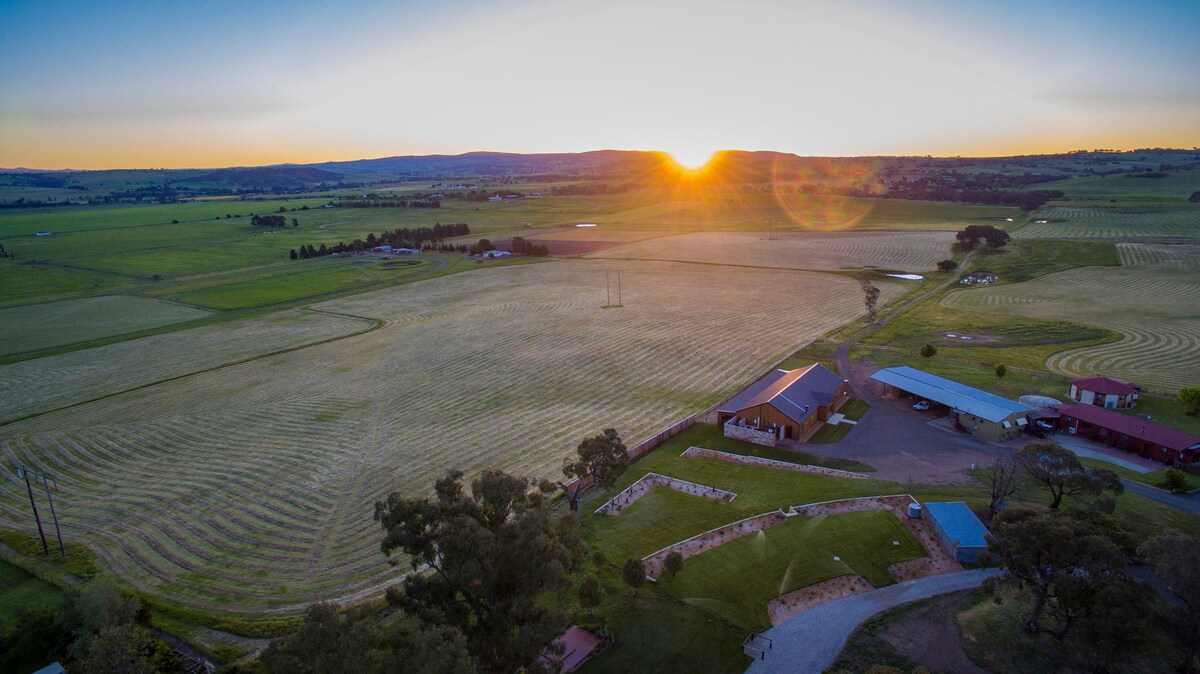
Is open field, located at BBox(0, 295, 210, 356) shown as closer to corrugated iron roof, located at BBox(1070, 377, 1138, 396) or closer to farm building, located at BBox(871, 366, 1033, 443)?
farm building, located at BBox(871, 366, 1033, 443)

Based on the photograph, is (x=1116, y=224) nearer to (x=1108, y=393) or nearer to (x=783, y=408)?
(x=1108, y=393)

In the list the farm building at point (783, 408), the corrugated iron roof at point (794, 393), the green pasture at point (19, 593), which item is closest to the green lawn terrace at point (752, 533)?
the farm building at point (783, 408)

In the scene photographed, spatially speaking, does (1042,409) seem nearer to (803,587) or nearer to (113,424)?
(803,587)

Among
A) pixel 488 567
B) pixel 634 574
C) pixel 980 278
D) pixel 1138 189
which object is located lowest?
pixel 634 574

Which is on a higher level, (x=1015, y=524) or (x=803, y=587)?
(x=1015, y=524)

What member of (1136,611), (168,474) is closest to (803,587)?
(1136,611)

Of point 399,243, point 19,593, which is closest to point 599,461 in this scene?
point 19,593

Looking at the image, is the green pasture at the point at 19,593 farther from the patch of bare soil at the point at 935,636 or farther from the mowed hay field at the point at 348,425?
the patch of bare soil at the point at 935,636
